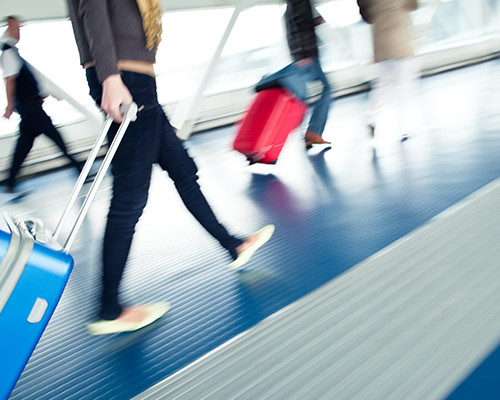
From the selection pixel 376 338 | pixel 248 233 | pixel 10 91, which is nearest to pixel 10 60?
pixel 10 91

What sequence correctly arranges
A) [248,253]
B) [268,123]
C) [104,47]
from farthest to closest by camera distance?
[268,123]
[248,253]
[104,47]

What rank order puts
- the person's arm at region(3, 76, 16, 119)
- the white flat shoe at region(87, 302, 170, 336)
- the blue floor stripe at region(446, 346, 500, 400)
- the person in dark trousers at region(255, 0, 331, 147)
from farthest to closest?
the person's arm at region(3, 76, 16, 119) → the person in dark trousers at region(255, 0, 331, 147) → the white flat shoe at region(87, 302, 170, 336) → the blue floor stripe at region(446, 346, 500, 400)

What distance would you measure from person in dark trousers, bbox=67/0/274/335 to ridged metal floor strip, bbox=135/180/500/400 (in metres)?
0.50

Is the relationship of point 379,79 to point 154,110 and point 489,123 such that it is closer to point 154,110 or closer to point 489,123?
point 489,123

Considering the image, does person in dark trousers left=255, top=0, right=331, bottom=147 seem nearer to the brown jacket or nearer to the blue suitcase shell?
the brown jacket

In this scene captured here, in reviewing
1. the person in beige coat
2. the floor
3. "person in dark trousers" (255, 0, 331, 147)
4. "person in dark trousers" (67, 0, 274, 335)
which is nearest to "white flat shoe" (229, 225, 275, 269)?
the floor

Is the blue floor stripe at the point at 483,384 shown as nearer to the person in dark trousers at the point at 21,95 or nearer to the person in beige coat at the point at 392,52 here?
the person in beige coat at the point at 392,52

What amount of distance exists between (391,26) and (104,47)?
10.1 feet

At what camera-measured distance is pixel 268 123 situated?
3.97 meters

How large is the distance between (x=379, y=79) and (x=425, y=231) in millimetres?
2385

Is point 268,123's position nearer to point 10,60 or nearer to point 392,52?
point 392,52

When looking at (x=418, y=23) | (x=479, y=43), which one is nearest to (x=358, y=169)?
(x=418, y=23)

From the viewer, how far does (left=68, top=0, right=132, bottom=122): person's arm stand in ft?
5.05

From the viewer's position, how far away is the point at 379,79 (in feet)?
13.5
